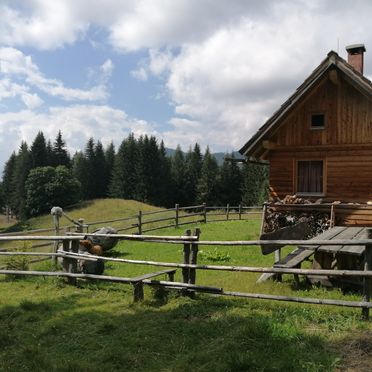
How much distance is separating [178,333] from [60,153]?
3406 inches

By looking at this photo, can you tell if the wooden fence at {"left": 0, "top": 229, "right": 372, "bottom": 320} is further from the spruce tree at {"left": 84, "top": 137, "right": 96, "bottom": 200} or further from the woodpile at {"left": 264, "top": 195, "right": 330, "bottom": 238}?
the spruce tree at {"left": 84, "top": 137, "right": 96, "bottom": 200}

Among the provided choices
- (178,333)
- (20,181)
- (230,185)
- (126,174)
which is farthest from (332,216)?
(20,181)

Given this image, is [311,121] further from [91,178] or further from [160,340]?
[91,178]

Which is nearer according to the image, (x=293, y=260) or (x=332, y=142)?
(x=293, y=260)

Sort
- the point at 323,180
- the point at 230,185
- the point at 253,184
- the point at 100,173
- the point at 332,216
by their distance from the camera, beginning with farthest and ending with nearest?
1. the point at 100,173
2. the point at 230,185
3. the point at 253,184
4. the point at 323,180
5. the point at 332,216

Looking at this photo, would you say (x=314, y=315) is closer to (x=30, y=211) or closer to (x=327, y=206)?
(x=327, y=206)

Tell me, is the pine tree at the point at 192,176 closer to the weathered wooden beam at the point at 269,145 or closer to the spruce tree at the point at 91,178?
the spruce tree at the point at 91,178

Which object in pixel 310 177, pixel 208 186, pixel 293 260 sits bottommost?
pixel 293 260

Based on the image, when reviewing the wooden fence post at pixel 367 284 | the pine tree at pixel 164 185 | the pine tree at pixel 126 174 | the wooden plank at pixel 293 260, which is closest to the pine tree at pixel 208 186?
the pine tree at pixel 164 185

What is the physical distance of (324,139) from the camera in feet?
53.3

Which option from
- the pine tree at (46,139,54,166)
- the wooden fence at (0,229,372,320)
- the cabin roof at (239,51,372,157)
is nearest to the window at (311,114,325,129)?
the cabin roof at (239,51,372,157)

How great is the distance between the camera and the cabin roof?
14758 millimetres

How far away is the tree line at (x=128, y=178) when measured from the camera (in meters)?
72.9

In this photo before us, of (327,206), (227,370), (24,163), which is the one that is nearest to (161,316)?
(227,370)
